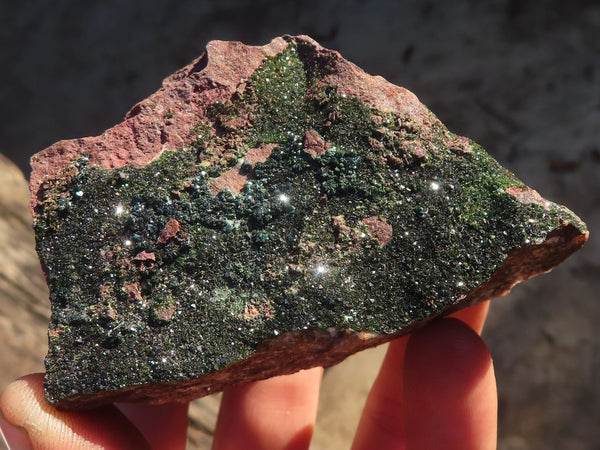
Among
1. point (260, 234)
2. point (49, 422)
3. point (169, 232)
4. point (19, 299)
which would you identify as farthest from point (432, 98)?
point (49, 422)

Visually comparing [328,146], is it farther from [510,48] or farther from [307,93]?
[510,48]

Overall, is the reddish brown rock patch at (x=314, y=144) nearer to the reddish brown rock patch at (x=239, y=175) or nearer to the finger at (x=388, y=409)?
the reddish brown rock patch at (x=239, y=175)

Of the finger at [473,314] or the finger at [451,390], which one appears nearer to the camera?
the finger at [451,390]

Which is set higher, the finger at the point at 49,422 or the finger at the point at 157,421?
the finger at the point at 157,421

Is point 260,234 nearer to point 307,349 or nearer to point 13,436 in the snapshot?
point 307,349

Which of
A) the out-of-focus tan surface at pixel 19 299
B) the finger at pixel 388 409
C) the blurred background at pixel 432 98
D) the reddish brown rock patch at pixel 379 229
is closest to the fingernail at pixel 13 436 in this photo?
the out-of-focus tan surface at pixel 19 299

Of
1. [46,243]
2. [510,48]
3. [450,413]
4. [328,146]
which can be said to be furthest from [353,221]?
[510,48]

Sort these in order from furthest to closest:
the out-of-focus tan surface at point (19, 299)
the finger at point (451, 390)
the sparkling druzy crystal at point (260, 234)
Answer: the out-of-focus tan surface at point (19, 299) → the finger at point (451, 390) → the sparkling druzy crystal at point (260, 234)

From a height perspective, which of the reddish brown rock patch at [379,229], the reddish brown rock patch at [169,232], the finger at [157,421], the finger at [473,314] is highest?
the finger at [473,314]
